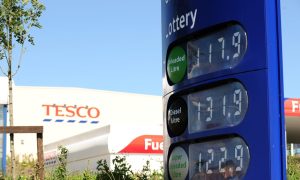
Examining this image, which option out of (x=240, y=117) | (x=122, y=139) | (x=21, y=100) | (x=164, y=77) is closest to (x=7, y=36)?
(x=122, y=139)

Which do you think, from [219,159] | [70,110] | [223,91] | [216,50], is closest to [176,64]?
[216,50]

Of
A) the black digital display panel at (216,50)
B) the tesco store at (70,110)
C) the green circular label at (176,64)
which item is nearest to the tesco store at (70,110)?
the tesco store at (70,110)

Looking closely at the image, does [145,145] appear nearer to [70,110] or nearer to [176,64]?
[176,64]

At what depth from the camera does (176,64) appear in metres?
4.68

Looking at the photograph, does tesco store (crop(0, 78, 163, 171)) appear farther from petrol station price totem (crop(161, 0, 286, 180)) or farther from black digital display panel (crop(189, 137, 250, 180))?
black digital display panel (crop(189, 137, 250, 180))

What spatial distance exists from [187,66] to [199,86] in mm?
240

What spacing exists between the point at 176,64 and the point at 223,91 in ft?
2.13

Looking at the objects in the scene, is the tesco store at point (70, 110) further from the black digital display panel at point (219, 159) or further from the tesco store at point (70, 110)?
the black digital display panel at point (219, 159)

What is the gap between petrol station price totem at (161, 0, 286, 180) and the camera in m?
3.78

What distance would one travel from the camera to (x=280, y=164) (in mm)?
3695

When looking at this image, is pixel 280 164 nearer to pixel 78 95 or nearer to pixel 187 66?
pixel 187 66

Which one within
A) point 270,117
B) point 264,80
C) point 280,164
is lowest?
point 280,164

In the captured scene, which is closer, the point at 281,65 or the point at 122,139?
the point at 281,65

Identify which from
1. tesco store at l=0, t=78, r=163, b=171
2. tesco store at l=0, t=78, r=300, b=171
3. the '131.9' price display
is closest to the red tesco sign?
tesco store at l=0, t=78, r=300, b=171
